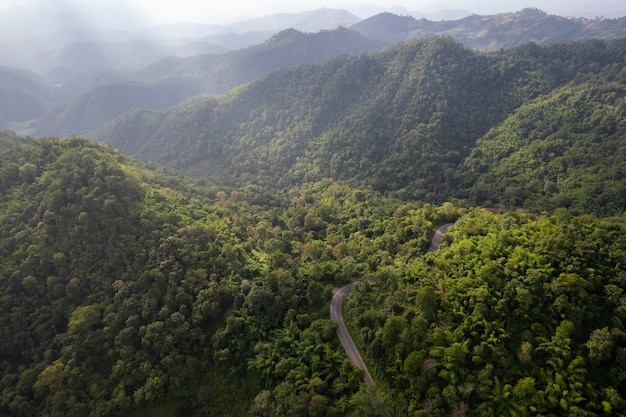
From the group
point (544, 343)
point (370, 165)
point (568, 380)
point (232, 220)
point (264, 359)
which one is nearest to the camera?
point (568, 380)

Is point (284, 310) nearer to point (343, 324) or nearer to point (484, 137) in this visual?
point (343, 324)

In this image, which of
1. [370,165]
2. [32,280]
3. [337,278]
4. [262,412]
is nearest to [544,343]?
[337,278]

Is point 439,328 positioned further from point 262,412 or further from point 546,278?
point 262,412

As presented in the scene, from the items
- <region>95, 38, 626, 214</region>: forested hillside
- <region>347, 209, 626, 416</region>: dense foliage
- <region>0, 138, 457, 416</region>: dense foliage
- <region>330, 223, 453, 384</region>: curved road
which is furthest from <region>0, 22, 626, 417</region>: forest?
<region>95, 38, 626, 214</region>: forested hillside

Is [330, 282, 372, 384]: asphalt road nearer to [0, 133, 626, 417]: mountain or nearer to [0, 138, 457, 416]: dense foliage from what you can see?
[0, 133, 626, 417]: mountain

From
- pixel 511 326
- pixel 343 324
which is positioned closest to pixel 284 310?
pixel 343 324

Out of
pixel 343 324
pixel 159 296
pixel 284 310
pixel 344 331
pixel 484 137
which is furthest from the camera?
pixel 484 137

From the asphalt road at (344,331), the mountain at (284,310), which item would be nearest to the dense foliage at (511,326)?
the mountain at (284,310)
